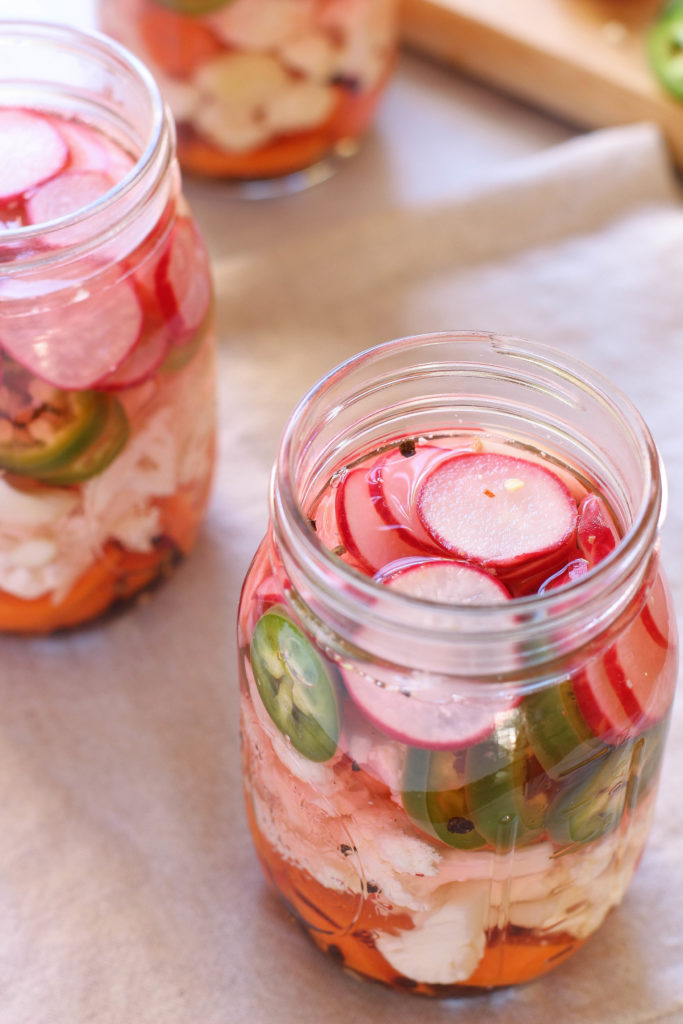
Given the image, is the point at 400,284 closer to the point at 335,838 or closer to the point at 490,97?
the point at 490,97

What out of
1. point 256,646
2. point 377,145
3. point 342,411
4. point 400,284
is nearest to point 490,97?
point 377,145

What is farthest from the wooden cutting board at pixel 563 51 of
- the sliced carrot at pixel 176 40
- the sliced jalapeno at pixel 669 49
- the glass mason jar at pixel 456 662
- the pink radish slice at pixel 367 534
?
the pink radish slice at pixel 367 534

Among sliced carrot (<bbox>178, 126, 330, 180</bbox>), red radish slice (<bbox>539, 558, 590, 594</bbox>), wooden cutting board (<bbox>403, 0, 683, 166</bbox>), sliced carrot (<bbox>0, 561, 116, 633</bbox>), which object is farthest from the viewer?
wooden cutting board (<bbox>403, 0, 683, 166</bbox>)

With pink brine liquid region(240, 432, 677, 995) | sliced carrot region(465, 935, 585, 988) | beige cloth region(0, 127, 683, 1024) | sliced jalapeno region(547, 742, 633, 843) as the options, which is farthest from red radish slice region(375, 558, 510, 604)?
beige cloth region(0, 127, 683, 1024)

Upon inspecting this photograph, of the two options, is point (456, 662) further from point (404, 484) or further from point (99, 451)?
point (99, 451)

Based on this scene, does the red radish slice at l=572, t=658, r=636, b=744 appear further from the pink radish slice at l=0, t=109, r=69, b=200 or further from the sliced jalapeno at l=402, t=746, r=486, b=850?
the pink radish slice at l=0, t=109, r=69, b=200

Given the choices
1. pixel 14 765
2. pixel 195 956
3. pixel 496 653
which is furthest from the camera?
pixel 14 765
